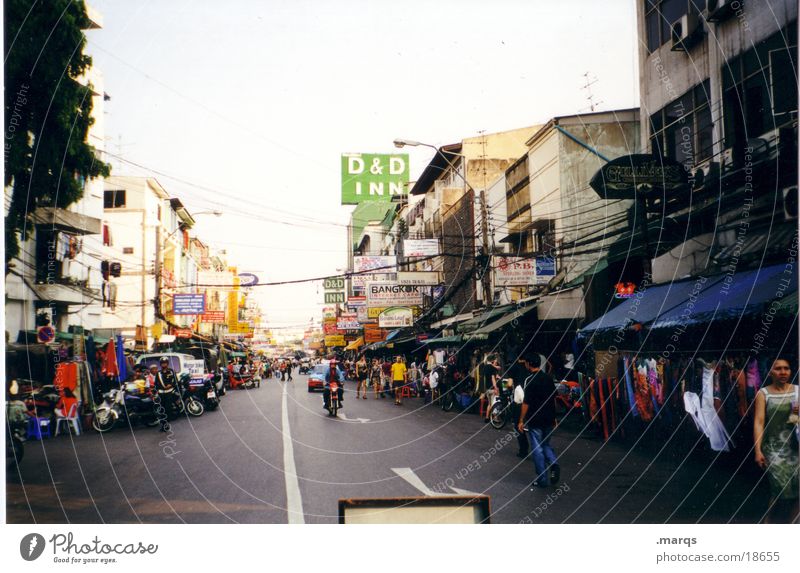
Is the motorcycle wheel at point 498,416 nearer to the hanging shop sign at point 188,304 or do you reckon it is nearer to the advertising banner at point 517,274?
the advertising banner at point 517,274

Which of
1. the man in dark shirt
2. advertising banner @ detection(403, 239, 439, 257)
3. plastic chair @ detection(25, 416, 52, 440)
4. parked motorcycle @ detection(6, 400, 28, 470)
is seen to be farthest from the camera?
advertising banner @ detection(403, 239, 439, 257)

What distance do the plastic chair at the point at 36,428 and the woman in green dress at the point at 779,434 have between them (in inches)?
335

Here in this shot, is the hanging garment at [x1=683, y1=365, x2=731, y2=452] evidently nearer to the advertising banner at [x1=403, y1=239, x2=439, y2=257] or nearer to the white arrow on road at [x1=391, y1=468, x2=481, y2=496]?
the white arrow on road at [x1=391, y1=468, x2=481, y2=496]

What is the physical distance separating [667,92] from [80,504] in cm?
1057

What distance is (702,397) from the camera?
27.1ft

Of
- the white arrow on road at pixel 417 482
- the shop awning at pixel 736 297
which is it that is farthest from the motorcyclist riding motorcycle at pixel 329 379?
the shop awning at pixel 736 297

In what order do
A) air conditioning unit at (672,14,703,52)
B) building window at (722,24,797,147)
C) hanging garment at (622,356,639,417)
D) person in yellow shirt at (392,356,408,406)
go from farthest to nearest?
1. person in yellow shirt at (392,356,408,406)
2. air conditioning unit at (672,14,703,52)
3. hanging garment at (622,356,639,417)
4. building window at (722,24,797,147)

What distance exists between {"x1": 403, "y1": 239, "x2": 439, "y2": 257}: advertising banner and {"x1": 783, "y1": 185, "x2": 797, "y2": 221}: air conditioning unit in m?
11.0

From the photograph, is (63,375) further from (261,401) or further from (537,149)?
(537,149)

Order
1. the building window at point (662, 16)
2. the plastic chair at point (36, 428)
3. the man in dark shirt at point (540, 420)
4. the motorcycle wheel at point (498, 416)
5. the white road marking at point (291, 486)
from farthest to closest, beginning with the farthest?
the motorcycle wheel at point (498, 416)
the building window at point (662, 16)
the plastic chair at point (36, 428)
the man in dark shirt at point (540, 420)
the white road marking at point (291, 486)

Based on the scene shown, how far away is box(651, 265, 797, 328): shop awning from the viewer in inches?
277

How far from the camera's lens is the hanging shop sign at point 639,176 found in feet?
29.4

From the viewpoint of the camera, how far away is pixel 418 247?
18.3 metres

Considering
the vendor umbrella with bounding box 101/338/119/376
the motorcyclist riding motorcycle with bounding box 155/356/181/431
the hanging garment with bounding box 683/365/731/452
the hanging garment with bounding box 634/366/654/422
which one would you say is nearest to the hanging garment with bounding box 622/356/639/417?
the hanging garment with bounding box 634/366/654/422
